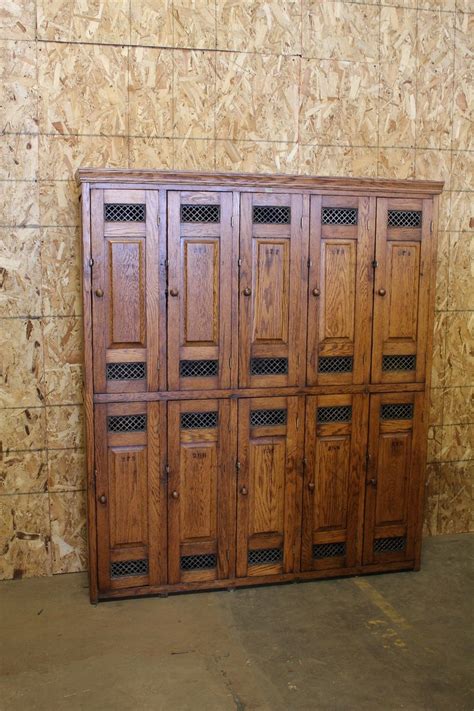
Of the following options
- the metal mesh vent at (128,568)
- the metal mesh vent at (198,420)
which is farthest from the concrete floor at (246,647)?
the metal mesh vent at (198,420)

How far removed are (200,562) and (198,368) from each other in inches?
42.8

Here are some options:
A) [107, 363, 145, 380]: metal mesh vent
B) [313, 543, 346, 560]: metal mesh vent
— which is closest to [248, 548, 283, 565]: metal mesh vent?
[313, 543, 346, 560]: metal mesh vent

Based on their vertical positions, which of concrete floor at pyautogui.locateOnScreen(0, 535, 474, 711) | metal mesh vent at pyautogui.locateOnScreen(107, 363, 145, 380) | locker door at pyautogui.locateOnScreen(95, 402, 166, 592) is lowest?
concrete floor at pyautogui.locateOnScreen(0, 535, 474, 711)

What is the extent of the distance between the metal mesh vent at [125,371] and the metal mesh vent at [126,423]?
0.68ft

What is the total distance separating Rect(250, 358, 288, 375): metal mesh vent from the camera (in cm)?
366

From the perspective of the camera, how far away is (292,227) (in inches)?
142

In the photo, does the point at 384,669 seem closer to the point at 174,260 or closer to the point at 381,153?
the point at 174,260

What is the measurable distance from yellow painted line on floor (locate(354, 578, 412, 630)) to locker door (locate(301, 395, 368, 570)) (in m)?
0.14

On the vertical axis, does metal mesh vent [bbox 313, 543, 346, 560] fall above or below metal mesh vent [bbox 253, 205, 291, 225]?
below

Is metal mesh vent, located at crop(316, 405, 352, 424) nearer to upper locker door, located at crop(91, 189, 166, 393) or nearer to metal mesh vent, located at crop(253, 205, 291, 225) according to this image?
upper locker door, located at crop(91, 189, 166, 393)

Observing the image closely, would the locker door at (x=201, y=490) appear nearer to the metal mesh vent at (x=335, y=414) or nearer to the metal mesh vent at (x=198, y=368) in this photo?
the metal mesh vent at (x=198, y=368)

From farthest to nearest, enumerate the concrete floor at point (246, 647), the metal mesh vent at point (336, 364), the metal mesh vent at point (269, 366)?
the metal mesh vent at point (336, 364)
the metal mesh vent at point (269, 366)
the concrete floor at point (246, 647)

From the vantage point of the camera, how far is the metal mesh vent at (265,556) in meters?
3.75

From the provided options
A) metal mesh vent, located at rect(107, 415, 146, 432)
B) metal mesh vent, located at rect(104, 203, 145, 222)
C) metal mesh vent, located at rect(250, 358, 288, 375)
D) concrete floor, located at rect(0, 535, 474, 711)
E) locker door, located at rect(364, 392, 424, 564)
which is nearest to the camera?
concrete floor, located at rect(0, 535, 474, 711)
